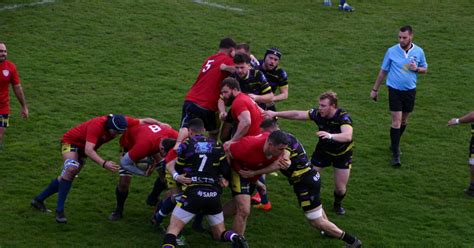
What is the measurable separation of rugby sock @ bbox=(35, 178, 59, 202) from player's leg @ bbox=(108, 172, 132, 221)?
2.98ft

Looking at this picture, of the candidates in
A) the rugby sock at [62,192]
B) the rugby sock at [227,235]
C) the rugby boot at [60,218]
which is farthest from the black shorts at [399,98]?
the rugby boot at [60,218]

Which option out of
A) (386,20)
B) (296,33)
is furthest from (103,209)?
(386,20)

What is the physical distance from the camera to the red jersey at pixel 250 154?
10562 millimetres

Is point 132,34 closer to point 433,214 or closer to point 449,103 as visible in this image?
point 449,103

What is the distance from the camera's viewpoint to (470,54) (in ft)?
68.0

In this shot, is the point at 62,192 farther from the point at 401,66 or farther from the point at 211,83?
the point at 401,66

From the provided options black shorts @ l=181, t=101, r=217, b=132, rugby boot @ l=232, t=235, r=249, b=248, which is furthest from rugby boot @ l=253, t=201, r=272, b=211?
rugby boot @ l=232, t=235, r=249, b=248

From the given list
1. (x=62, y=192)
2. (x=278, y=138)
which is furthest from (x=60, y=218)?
(x=278, y=138)

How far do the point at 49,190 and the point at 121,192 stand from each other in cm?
112

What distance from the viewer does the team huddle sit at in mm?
10336

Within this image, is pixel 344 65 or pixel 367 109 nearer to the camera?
pixel 367 109

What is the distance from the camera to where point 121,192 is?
11750 mm

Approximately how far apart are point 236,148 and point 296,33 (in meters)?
11.8

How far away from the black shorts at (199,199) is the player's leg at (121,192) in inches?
64.1
